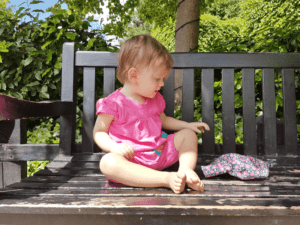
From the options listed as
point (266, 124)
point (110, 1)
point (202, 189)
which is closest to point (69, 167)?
point (202, 189)

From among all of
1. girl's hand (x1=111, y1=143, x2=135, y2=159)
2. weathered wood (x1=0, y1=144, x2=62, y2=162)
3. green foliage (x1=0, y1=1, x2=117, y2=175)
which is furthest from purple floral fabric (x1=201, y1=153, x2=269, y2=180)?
green foliage (x1=0, y1=1, x2=117, y2=175)

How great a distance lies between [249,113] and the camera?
1780mm

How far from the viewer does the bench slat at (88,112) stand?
1773 mm

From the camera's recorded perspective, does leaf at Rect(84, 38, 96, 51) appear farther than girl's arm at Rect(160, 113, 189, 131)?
Yes

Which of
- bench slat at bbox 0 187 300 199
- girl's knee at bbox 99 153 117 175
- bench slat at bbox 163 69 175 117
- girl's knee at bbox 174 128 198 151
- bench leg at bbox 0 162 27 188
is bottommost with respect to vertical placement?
bench leg at bbox 0 162 27 188

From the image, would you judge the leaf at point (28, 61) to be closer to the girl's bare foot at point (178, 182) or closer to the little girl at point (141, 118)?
the little girl at point (141, 118)

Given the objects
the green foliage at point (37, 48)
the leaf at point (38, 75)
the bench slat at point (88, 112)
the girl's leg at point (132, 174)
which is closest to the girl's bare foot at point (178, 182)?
the girl's leg at point (132, 174)

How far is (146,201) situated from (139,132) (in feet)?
1.78

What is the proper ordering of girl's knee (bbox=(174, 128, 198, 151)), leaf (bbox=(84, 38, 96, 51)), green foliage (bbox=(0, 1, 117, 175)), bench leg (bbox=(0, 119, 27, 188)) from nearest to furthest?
girl's knee (bbox=(174, 128, 198, 151)) < bench leg (bbox=(0, 119, 27, 188)) < leaf (bbox=(84, 38, 96, 51)) < green foliage (bbox=(0, 1, 117, 175))

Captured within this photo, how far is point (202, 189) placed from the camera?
1.13m

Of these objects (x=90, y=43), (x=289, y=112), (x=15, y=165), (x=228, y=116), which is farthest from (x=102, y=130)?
(x=90, y=43)

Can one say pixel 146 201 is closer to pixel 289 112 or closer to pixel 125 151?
pixel 125 151

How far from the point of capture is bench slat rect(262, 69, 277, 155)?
5.78 ft

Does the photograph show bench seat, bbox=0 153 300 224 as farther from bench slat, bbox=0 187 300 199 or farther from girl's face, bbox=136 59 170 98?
girl's face, bbox=136 59 170 98
